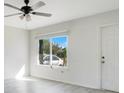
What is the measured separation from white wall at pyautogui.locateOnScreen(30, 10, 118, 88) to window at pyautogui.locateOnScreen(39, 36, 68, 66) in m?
0.34

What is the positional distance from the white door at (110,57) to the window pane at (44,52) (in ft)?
8.87

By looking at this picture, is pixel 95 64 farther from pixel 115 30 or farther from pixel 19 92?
pixel 19 92

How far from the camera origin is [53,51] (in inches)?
225

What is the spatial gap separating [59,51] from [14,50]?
7.31ft

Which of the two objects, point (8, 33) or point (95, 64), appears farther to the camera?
point (8, 33)

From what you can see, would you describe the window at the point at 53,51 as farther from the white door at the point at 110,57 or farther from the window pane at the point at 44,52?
the white door at the point at 110,57

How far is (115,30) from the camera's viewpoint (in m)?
3.83

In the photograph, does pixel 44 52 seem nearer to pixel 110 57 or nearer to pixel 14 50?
pixel 14 50

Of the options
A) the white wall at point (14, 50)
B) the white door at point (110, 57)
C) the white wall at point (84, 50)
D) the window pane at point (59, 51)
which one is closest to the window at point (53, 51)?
the window pane at point (59, 51)

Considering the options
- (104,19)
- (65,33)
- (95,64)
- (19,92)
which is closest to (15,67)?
(19,92)

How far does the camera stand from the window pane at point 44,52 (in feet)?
19.6

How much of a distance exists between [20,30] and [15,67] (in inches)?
72.0

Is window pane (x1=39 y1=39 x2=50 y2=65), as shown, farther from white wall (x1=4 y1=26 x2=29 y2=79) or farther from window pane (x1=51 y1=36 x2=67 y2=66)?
white wall (x1=4 y1=26 x2=29 y2=79)

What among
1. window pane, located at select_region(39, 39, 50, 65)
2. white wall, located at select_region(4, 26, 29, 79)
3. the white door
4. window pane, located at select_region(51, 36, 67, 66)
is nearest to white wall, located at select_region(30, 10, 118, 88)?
the white door
